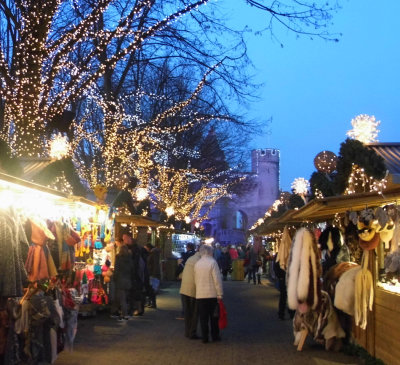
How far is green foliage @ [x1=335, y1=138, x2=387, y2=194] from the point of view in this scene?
8203mm

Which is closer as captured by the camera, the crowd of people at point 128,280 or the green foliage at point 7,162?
the green foliage at point 7,162

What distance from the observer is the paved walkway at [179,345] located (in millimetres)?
9141

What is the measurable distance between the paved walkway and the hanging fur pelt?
2.77 ft

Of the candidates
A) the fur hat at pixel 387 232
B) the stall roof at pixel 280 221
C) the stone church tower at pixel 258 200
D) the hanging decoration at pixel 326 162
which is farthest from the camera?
the stone church tower at pixel 258 200

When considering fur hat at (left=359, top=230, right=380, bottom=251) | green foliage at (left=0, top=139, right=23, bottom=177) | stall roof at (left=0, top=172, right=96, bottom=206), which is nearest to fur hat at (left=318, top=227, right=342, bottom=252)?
fur hat at (left=359, top=230, right=380, bottom=251)

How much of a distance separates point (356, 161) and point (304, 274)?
190cm

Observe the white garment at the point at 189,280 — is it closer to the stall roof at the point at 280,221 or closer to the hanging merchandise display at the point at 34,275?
the stall roof at the point at 280,221

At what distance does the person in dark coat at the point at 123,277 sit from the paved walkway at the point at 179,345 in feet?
1.24

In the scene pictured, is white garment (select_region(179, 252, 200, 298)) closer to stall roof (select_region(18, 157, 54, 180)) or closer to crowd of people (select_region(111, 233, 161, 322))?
crowd of people (select_region(111, 233, 161, 322))

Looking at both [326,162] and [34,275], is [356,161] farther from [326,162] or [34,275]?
[34,275]

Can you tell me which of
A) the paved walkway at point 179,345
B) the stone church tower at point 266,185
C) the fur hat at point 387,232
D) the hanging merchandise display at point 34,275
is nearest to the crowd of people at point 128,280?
the paved walkway at point 179,345

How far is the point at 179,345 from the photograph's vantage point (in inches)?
414

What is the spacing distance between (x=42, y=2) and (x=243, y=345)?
26.5 feet

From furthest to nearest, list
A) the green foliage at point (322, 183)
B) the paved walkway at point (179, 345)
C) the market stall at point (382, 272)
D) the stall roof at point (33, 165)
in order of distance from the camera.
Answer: the green foliage at point (322, 183)
the stall roof at point (33, 165)
the paved walkway at point (179, 345)
the market stall at point (382, 272)
